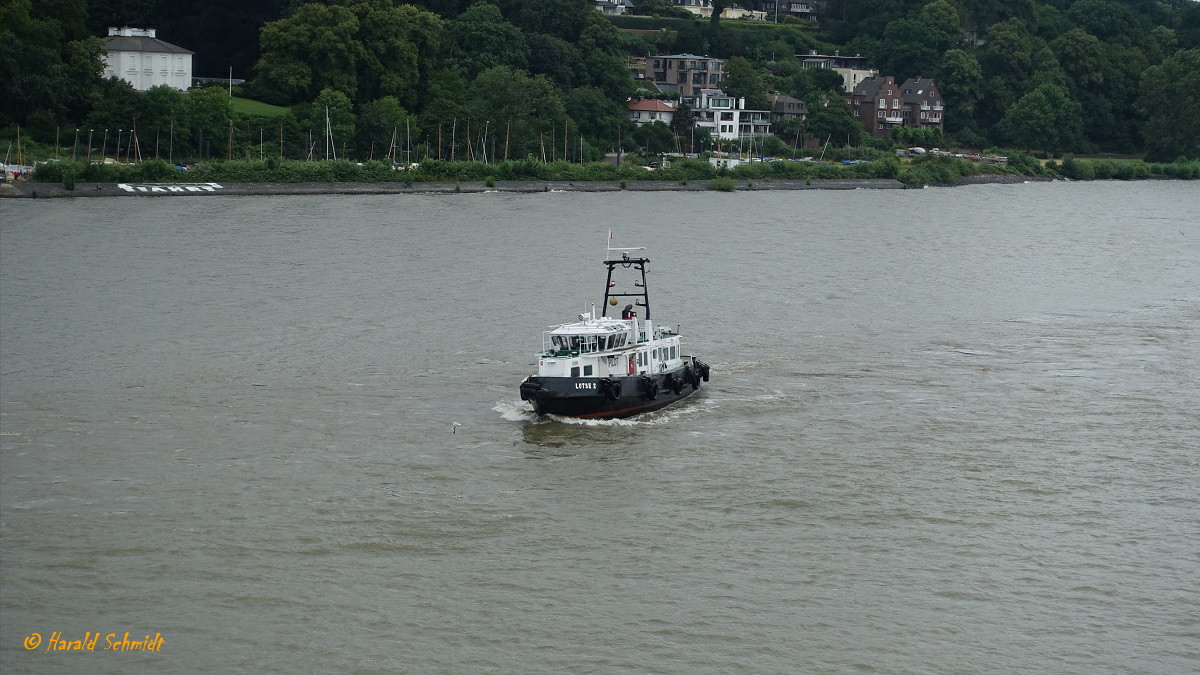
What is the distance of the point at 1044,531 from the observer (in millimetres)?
21016

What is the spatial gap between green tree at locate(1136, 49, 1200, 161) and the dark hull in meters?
109

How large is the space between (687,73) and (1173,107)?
42.5 metres

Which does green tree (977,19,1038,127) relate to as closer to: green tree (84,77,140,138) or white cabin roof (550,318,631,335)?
green tree (84,77,140,138)

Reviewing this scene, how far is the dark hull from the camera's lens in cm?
2636

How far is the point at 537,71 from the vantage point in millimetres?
103125

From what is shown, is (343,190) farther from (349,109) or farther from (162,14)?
(162,14)

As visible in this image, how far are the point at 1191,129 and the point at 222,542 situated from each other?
120089mm

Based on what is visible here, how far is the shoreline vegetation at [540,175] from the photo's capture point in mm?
66375

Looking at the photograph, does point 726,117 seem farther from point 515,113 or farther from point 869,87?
point 515,113

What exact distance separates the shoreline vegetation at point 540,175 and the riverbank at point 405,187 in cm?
7

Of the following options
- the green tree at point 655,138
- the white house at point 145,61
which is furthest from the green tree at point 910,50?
the white house at point 145,61

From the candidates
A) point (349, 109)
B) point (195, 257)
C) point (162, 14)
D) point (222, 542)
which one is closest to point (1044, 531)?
point (222, 542)

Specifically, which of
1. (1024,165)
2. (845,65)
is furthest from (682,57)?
(1024,165)

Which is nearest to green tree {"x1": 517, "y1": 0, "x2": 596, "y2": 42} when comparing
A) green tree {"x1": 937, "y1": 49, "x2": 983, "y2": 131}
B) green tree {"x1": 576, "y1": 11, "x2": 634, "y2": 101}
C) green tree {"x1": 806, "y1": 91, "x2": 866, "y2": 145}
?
green tree {"x1": 576, "y1": 11, "x2": 634, "y2": 101}
